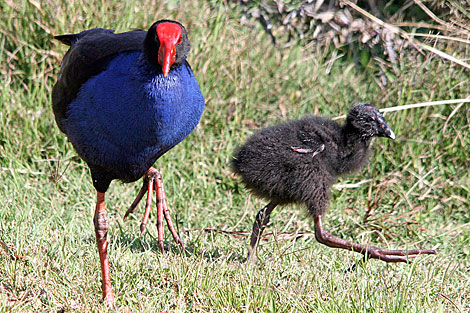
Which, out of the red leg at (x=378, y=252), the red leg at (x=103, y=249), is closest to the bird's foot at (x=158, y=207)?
the red leg at (x=103, y=249)

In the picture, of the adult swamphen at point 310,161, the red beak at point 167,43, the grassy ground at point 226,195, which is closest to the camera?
the red beak at point 167,43

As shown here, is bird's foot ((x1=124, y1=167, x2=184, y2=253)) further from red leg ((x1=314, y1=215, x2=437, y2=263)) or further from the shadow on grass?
red leg ((x1=314, y1=215, x2=437, y2=263))

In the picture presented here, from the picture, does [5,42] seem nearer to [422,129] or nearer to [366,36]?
[366,36]

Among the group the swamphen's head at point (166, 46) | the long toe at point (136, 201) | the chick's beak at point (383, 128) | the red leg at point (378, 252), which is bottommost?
the red leg at point (378, 252)

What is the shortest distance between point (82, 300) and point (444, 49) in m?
3.16

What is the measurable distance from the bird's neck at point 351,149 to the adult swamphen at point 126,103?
811 mm

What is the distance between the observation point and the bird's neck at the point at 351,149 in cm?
313

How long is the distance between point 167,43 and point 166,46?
1 centimetres

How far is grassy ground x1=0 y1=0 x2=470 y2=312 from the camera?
→ 2512 mm

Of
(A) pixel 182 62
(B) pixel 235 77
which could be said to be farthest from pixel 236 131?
(A) pixel 182 62

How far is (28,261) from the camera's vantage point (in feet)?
8.91

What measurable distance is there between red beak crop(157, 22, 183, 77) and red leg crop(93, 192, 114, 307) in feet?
2.54

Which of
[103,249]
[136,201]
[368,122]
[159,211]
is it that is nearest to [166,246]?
[159,211]

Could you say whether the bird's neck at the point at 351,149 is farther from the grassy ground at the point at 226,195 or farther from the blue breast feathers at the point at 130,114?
the blue breast feathers at the point at 130,114
